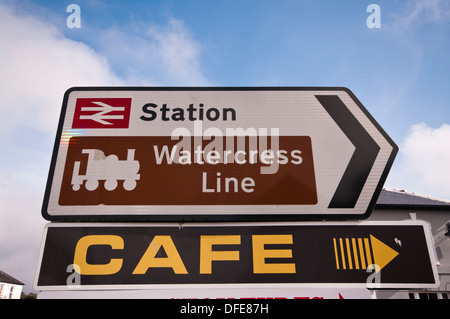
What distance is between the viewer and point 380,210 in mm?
16109

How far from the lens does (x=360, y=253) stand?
174cm

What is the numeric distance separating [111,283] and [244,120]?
1.31 m

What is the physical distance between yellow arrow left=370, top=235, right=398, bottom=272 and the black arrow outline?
25cm

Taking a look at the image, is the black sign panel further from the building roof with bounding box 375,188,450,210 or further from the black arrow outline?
the building roof with bounding box 375,188,450,210

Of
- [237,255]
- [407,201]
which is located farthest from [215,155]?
[407,201]

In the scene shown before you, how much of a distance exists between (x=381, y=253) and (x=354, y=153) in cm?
65

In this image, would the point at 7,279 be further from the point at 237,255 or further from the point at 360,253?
the point at 360,253

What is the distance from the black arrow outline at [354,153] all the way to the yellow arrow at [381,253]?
0.81 feet

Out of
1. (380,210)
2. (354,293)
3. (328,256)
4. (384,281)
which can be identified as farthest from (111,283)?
(380,210)

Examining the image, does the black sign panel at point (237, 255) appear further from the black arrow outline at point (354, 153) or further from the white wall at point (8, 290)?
the white wall at point (8, 290)

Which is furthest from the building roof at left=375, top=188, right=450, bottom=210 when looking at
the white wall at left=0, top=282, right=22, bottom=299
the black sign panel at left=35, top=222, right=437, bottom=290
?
the white wall at left=0, top=282, right=22, bottom=299

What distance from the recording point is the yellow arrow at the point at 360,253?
5.63ft

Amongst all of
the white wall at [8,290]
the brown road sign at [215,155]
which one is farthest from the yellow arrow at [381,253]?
the white wall at [8,290]
